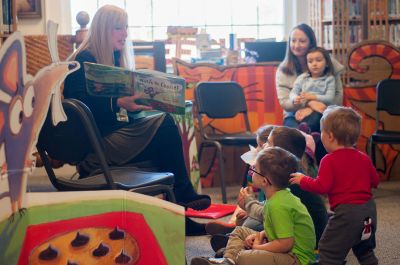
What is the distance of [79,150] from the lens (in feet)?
7.02

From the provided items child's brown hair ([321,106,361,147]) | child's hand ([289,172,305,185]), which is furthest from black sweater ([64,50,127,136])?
child's brown hair ([321,106,361,147])

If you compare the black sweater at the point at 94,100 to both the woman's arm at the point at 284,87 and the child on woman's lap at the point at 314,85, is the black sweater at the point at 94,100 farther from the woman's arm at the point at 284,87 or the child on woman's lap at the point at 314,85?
the woman's arm at the point at 284,87

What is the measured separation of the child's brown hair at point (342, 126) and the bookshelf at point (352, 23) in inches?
107

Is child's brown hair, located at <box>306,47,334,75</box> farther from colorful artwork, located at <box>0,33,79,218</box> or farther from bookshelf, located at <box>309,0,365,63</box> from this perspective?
colorful artwork, located at <box>0,33,79,218</box>

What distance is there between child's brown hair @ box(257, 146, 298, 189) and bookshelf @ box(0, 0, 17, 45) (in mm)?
945

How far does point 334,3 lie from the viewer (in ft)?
16.7

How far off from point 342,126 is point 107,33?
92cm

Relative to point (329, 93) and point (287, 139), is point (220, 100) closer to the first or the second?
point (329, 93)

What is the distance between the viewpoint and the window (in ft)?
17.8

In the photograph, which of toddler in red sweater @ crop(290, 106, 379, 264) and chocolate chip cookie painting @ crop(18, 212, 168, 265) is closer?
chocolate chip cookie painting @ crop(18, 212, 168, 265)

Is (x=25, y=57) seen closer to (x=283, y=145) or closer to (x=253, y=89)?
(x=283, y=145)

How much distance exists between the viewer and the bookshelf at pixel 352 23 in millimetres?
5133

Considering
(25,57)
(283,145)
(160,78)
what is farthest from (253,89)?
(25,57)

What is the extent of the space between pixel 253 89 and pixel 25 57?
3.10 metres
